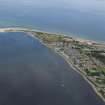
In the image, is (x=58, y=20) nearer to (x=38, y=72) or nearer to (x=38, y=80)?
(x=38, y=72)

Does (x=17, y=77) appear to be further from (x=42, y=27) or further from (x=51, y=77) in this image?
(x=42, y=27)

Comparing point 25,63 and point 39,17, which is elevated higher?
point 39,17

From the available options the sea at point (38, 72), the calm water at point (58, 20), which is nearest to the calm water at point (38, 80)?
the sea at point (38, 72)

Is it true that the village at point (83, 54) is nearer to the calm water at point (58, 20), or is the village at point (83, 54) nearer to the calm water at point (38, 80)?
the calm water at point (38, 80)

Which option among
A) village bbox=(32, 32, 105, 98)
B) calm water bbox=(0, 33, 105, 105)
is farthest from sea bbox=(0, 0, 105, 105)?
village bbox=(32, 32, 105, 98)

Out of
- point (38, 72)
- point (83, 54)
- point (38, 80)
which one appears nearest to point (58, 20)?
point (83, 54)

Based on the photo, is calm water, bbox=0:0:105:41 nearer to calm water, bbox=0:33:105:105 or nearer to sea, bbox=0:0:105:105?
sea, bbox=0:0:105:105

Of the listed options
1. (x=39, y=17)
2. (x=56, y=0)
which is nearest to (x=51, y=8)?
(x=39, y=17)

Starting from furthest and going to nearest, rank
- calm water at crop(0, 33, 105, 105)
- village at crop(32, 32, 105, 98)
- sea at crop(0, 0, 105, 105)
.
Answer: village at crop(32, 32, 105, 98), sea at crop(0, 0, 105, 105), calm water at crop(0, 33, 105, 105)
